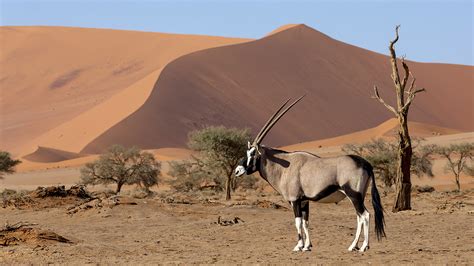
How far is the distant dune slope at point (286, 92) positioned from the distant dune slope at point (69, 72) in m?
3.41

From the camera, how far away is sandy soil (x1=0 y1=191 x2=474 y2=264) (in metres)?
12.8

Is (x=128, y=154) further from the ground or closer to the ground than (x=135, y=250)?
further from the ground

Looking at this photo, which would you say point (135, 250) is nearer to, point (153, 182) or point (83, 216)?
point (83, 216)

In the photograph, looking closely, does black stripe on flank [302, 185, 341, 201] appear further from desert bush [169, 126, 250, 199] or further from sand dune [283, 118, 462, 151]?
sand dune [283, 118, 462, 151]

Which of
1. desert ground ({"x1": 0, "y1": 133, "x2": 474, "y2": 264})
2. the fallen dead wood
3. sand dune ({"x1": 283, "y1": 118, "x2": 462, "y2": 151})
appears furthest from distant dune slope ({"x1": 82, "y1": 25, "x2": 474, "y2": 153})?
the fallen dead wood

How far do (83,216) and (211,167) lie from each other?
47.1 ft

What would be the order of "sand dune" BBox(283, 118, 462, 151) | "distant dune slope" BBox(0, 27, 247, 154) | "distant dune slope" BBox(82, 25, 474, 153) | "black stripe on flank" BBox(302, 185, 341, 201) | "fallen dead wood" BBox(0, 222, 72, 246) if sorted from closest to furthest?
"black stripe on flank" BBox(302, 185, 341, 201) → "fallen dead wood" BBox(0, 222, 72, 246) → "sand dune" BBox(283, 118, 462, 151) → "distant dune slope" BBox(82, 25, 474, 153) → "distant dune slope" BBox(0, 27, 247, 154)

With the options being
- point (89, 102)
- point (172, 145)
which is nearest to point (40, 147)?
point (172, 145)

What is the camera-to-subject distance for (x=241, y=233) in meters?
16.8

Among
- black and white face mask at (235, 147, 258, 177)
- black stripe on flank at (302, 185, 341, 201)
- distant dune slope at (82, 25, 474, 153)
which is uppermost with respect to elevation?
distant dune slope at (82, 25, 474, 153)

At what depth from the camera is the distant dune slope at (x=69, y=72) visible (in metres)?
92.8

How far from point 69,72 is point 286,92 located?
3631 centimetres

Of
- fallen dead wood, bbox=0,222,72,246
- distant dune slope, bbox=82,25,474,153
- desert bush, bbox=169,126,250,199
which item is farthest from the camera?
distant dune slope, bbox=82,25,474,153

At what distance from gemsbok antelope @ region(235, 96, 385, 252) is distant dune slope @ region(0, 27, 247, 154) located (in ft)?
223
